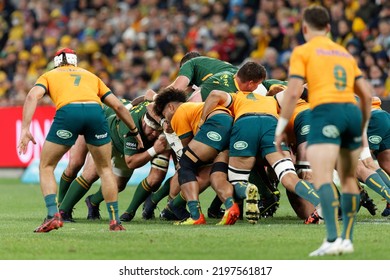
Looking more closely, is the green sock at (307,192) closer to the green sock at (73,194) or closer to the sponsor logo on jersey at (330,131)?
the sponsor logo on jersey at (330,131)

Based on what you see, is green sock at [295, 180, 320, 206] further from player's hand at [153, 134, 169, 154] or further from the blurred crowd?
the blurred crowd

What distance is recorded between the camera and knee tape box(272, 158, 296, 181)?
11.6m

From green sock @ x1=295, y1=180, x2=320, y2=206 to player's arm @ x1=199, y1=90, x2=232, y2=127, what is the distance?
1483 millimetres

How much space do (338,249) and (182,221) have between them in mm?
4037

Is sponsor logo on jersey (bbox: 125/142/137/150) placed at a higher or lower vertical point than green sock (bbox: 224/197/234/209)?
higher

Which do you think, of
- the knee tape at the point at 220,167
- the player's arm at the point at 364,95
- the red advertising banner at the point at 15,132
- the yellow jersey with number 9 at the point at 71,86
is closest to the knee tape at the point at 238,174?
the knee tape at the point at 220,167

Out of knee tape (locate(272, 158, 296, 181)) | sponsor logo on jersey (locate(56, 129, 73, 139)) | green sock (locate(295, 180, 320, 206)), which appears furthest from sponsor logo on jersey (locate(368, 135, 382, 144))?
sponsor logo on jersey (locate(56, 129, 73, 139))

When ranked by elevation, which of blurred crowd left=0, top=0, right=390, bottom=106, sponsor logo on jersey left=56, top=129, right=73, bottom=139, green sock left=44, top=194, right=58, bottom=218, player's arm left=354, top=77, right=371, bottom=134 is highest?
blurred crowd left=0, top=0, right=390, bottom=106

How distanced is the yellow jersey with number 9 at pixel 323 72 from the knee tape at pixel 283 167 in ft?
9.60

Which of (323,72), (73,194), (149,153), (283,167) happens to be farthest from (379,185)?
(323,72)

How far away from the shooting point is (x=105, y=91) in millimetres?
11281

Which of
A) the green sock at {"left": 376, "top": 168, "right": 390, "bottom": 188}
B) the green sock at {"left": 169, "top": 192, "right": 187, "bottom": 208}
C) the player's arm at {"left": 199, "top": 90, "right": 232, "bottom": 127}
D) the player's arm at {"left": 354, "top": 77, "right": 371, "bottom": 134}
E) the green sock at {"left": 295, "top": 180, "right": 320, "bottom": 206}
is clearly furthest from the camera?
the green sock at {"left": 376, "top": 168, "right": 390, "bottom": 188}

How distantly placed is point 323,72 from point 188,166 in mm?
3793

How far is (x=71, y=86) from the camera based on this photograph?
11.0 m
